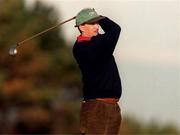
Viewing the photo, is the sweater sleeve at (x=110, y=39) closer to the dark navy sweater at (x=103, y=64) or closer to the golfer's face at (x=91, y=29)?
the dark navy sweater at (x=103, y=64)

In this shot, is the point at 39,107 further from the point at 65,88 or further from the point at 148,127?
the point at 148,127

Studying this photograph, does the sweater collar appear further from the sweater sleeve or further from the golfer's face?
the sweater sleeve

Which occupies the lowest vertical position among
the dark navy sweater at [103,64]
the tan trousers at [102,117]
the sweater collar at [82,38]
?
the tan trousers at [102,117]

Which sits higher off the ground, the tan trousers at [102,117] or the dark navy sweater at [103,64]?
the dark navy sweater at [103,64]

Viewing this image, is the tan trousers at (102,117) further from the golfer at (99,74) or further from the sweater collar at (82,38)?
the sweater collar at (82,38)

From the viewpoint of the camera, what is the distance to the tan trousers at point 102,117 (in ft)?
28.3

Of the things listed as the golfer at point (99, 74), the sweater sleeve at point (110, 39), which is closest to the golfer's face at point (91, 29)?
the golfer at point (99, 74)

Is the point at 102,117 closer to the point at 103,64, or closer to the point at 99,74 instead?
the point at 99,74

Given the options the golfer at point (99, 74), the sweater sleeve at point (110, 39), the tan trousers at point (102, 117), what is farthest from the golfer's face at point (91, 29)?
the tan trousers at point (102, 117)

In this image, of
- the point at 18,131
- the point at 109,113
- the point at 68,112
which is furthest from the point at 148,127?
the point at 109,113

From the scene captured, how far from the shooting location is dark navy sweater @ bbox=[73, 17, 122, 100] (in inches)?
337

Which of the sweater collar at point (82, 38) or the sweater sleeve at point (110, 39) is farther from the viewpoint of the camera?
the sweater collar at point (82, 38)

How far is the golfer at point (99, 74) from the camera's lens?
28.2 feet

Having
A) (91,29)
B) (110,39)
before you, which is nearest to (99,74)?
(110,39)
